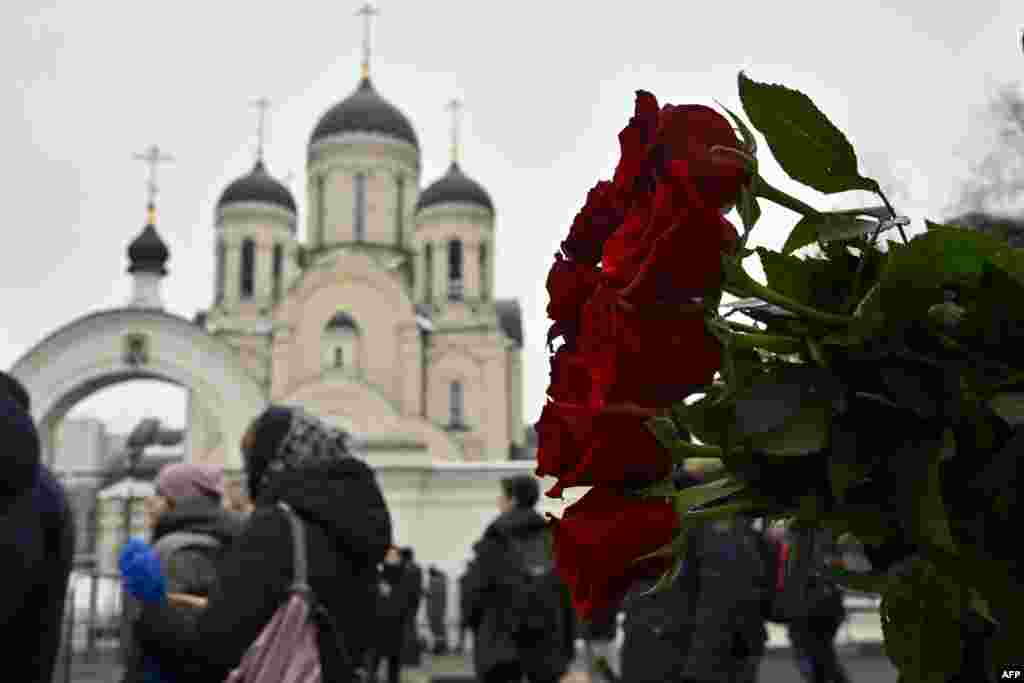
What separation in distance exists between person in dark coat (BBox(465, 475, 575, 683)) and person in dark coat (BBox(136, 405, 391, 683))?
2.80m

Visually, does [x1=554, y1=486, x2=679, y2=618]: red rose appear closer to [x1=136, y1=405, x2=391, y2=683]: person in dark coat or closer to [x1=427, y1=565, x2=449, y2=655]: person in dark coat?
[x1=136, y1=405, x2=391, y2=683]: person in dark coat

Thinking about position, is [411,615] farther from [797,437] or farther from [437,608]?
[797,437]

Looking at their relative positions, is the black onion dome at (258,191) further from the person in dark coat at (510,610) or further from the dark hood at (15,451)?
the dark hood at (15,451)

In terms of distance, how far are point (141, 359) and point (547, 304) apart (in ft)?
73.4

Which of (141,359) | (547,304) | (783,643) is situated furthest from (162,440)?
(547,304)

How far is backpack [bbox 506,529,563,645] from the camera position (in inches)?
222

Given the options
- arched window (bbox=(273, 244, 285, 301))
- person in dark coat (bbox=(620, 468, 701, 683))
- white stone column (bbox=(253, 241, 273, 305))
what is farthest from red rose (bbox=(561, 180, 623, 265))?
arched window (bbox=(273, 244, 285, 301))

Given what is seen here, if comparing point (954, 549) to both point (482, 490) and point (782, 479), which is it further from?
point (482, 490)

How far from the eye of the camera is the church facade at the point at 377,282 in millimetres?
32438

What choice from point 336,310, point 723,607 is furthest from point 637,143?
point 336,310

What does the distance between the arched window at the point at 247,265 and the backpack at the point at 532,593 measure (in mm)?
32057

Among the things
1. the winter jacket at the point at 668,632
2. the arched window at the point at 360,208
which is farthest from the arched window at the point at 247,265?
the winter jacket at the point at 668,632

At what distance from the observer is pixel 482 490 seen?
75.2ft

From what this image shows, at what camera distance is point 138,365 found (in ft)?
72.5
